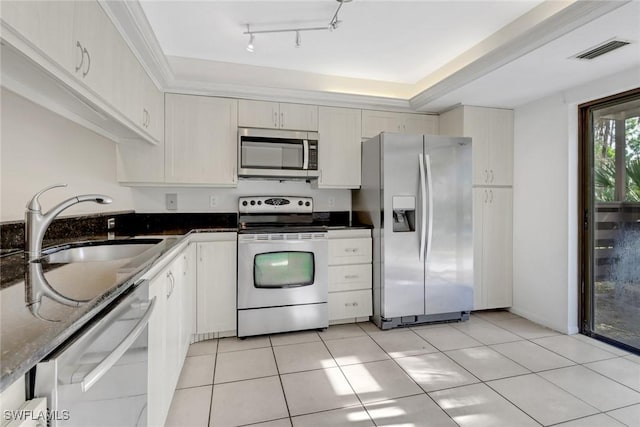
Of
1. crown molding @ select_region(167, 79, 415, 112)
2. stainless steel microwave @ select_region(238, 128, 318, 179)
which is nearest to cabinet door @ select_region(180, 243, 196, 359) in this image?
stainless steel microwave @ select_region(238, 128, 318, 179)

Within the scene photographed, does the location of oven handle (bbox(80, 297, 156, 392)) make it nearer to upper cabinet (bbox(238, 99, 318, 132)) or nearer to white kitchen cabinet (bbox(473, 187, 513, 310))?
upper cabinet (bbox(238, 99, 318, 132))

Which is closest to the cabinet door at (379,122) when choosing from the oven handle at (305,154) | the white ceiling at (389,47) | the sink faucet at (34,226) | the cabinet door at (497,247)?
the white ceiling at (389,47)

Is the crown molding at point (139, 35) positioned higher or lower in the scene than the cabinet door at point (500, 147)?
higher

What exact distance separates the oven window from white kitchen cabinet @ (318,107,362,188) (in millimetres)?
815

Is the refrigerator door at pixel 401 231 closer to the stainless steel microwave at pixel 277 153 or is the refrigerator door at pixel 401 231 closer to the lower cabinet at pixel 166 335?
the stainless steel microwave at pixel 277 153

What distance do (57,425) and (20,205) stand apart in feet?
4.35

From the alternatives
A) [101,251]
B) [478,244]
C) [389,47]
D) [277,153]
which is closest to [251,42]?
[277,153]

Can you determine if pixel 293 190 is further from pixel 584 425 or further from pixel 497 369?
pixel 584 425

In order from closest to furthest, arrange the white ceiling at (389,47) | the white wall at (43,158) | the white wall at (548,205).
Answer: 1. the white wall at (43,158)
2. the white ceiling at (389,47)
3. the white wall at (548,205)

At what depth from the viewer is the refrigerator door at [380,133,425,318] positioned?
9.32ft

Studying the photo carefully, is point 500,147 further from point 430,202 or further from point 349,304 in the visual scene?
point 349,304

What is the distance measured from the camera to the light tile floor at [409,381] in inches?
66.3

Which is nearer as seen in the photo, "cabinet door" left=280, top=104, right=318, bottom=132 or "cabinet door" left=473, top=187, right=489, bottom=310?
"cabinet door" left=280, top=104, right=318, bottom=132

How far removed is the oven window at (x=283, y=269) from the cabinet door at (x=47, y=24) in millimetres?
1837
